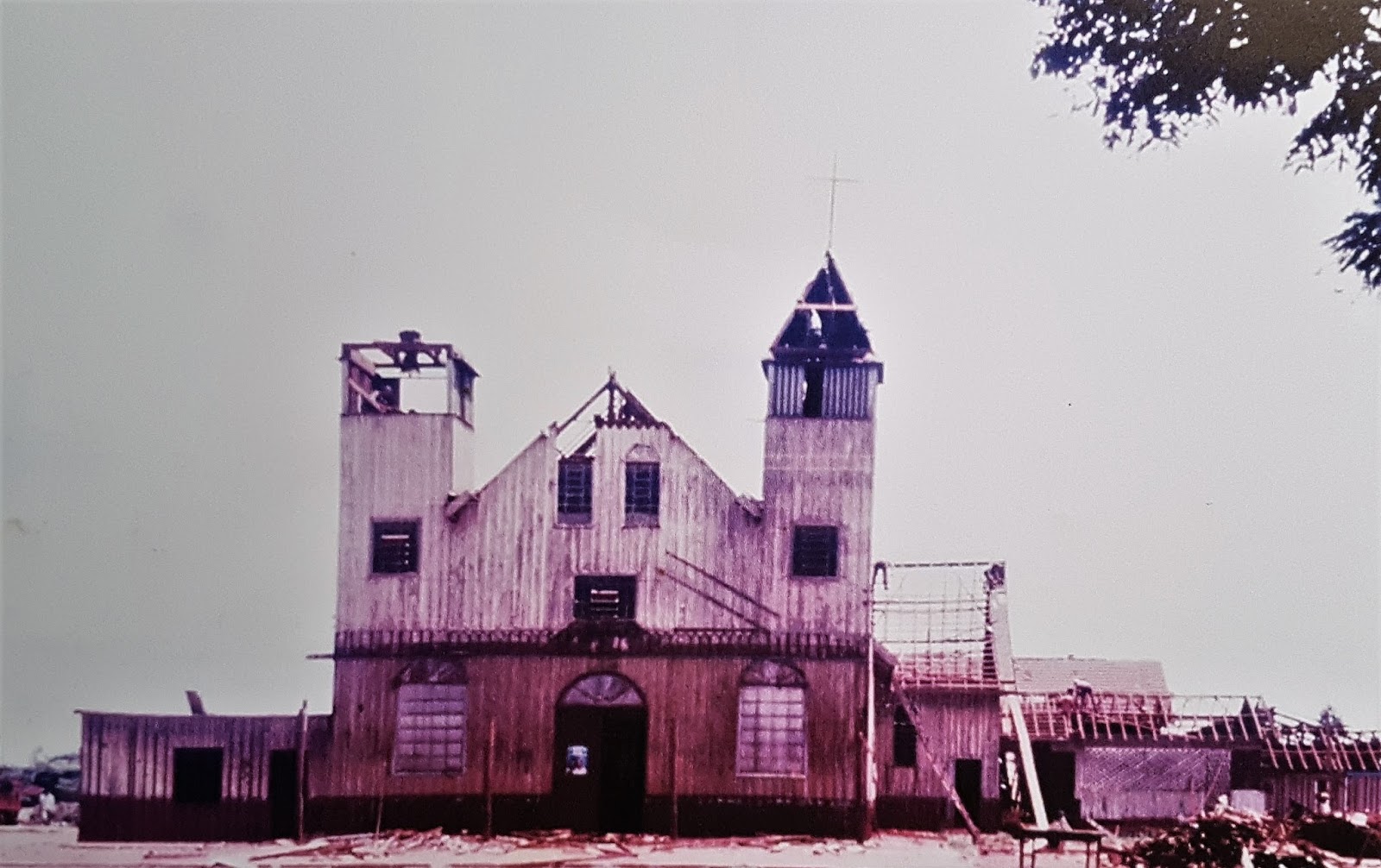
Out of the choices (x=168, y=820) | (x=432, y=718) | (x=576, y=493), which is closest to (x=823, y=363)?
(x=576, y=493)

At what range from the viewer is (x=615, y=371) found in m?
7.99

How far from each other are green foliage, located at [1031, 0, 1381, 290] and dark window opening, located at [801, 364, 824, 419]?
2.46 meters

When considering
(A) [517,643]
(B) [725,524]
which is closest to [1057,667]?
(B) [725,524]

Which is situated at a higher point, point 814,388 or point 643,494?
point 814,388

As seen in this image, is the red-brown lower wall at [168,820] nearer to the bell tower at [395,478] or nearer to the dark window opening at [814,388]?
the bell tower at [395,478]

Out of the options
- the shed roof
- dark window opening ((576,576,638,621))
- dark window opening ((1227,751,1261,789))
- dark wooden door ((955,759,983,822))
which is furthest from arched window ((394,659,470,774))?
dark window opening ((1227,751,1261,789))

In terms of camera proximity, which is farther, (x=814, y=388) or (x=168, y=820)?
(x=814, y=388)

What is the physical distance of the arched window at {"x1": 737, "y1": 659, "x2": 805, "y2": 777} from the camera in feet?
28.4

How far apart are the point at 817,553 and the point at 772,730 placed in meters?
1.32

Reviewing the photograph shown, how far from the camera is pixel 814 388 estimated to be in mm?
8688

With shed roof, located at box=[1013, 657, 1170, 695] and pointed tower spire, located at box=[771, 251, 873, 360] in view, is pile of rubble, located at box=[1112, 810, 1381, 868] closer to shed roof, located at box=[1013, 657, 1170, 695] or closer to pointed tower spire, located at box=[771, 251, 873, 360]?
shed roof, located at box=[1013, 657, 1170, 695]

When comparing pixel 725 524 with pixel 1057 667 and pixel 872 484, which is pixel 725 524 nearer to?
pixel 872 484

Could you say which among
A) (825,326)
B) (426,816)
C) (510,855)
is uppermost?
(825,326)

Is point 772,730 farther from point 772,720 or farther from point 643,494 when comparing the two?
point 643,494
